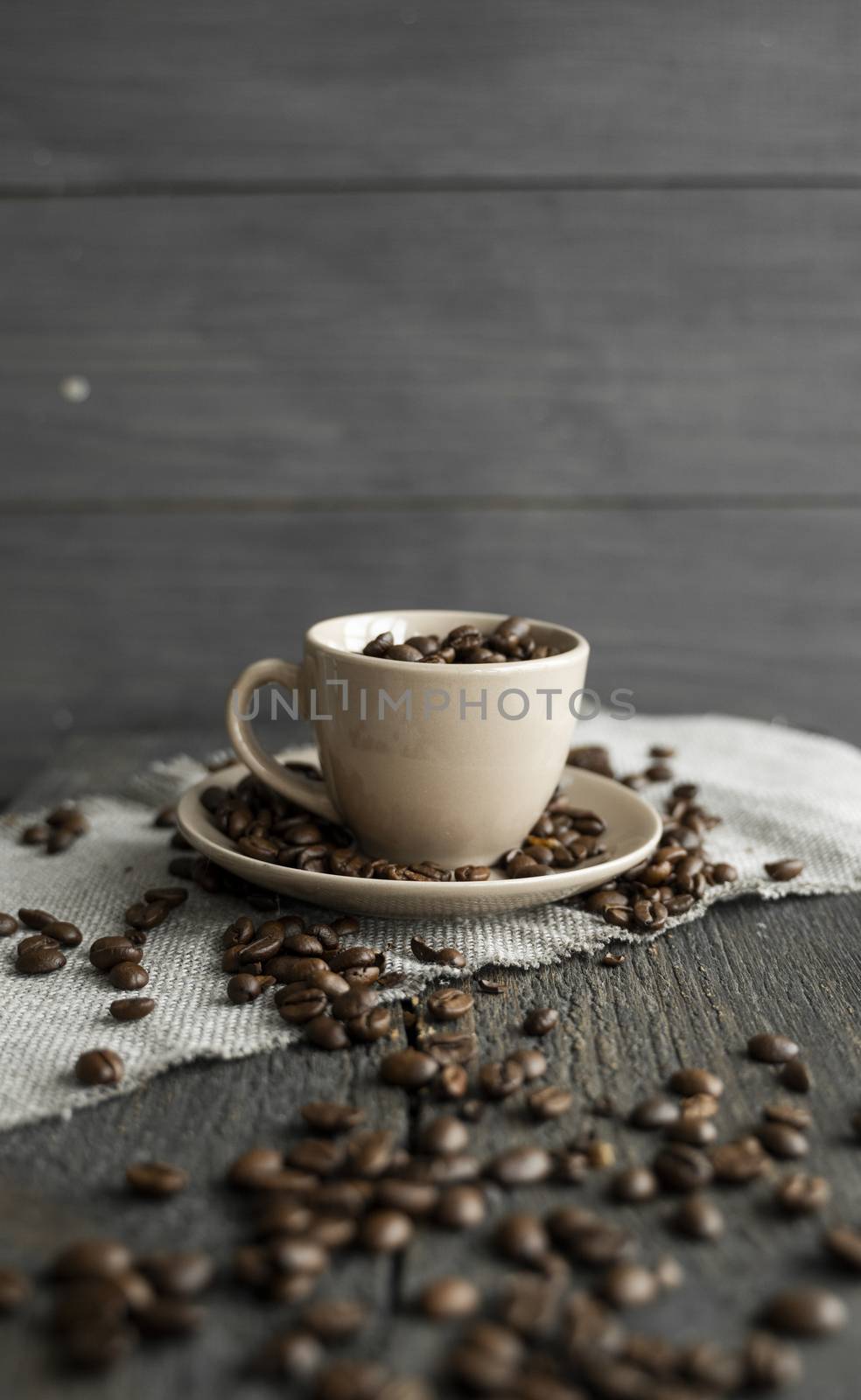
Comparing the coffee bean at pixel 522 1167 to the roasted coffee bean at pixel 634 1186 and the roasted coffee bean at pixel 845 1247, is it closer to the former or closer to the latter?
the roasted coffee bean at pixel 634 1186

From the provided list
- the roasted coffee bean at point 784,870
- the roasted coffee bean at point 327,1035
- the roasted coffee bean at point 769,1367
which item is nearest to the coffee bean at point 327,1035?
the roasted coffee bean at point 327,1035

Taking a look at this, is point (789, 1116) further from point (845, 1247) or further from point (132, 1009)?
point (132, 1009)

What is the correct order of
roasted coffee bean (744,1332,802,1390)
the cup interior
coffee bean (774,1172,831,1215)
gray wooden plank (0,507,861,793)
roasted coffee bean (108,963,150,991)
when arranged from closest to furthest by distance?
roasted coffee bean (744,1332,802,1390)
coffee bean (774,1172,831,1215)
roasted coffee bean (108,963,150,991)
the cup interior
gray wooden plank (0,507,861,793)

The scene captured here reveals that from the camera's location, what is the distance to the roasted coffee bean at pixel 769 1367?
1.49 feet

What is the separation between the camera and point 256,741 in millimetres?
971

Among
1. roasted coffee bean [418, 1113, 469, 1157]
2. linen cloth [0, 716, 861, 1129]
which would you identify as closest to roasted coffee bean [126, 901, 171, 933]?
linen cloth [0, 716, 861, 1129]

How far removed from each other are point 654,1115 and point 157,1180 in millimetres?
269

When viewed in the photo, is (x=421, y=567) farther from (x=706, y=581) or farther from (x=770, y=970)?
(x=770, y=970)

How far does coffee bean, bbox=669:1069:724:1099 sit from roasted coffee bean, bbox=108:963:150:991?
37 centimetres

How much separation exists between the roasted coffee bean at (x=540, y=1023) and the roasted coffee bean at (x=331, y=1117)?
142 mm

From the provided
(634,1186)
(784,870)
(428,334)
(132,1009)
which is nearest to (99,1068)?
(132,1009)

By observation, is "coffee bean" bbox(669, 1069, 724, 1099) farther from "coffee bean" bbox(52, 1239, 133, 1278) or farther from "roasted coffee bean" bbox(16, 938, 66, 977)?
"roasted coffee bean" bbox(16, 938, 66, 977)

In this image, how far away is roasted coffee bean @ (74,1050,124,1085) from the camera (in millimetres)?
665

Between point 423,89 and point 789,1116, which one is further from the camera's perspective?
point 423,89
